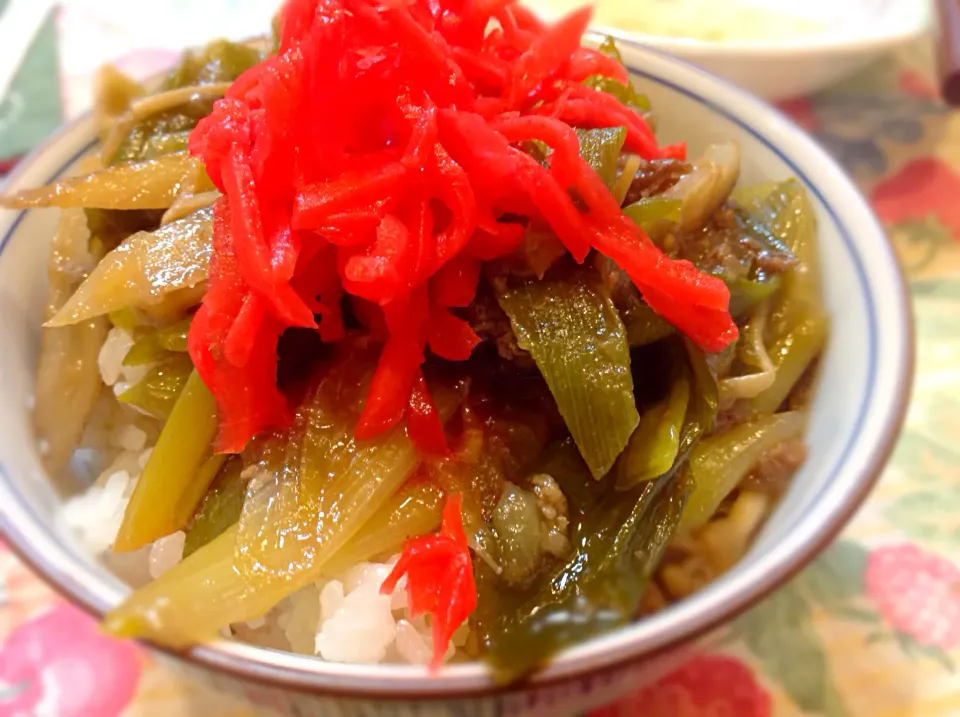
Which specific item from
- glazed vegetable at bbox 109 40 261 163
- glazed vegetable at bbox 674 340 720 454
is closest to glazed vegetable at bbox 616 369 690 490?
glazed vegetable at bbox 674 340 720 454

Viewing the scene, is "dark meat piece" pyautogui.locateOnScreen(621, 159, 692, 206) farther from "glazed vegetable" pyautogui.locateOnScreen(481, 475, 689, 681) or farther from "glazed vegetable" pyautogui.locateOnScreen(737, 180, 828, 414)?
"glazed vegetable" pyautogui.locateOnScreen(481, 475, 689, 681)

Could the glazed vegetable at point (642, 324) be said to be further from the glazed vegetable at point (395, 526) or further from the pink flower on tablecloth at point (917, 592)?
the pink flower on tablecloth at point (917, 592)

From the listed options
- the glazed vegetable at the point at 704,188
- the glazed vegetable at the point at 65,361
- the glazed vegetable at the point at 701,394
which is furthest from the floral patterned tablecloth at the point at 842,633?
the glazed vegetable at the point at 704,188

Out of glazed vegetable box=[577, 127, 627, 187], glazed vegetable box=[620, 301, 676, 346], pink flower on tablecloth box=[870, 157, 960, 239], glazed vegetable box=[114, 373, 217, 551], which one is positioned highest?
glazed vegetable box=[577, 127, 627, 187]

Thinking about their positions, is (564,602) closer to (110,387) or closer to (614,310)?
Result: (614,310)

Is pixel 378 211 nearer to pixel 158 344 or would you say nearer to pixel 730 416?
pixel 158 344

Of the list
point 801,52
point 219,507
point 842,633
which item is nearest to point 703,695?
point 842,633
